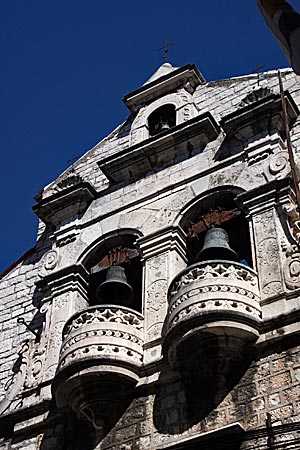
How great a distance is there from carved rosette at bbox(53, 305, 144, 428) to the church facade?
0.06 feet

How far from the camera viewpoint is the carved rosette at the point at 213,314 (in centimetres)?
1212

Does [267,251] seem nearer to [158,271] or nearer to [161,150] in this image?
[158,271]

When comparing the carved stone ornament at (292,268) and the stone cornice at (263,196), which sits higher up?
the stone cornice at (263,196)

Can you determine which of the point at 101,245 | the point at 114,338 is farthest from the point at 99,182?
the point at 114,338

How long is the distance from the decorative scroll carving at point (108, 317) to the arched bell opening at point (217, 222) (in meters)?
1.41

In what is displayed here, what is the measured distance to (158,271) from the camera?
1422cm

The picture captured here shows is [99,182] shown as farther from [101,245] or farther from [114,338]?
[114,338]

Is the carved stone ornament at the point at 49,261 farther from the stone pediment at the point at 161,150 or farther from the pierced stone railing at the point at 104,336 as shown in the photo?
the pierced stone railing at the point at 104,336

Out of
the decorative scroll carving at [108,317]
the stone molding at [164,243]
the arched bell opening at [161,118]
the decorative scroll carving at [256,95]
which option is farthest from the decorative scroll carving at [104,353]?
the arched bell opening at [161,118]

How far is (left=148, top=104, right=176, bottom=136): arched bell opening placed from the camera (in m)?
17.2

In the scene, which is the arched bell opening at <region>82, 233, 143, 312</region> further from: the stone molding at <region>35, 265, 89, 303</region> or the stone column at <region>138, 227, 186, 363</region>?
the stone column at <region>138, 227, 186, 363</region>

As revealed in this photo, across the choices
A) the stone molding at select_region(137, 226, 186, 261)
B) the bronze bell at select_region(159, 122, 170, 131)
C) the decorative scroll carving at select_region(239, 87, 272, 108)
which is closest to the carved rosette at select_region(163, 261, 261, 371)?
the stone molding at select_region(137, 226, 186, 261)

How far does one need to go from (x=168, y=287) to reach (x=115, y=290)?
834 millimetres

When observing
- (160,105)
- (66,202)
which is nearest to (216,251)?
(66,202)
